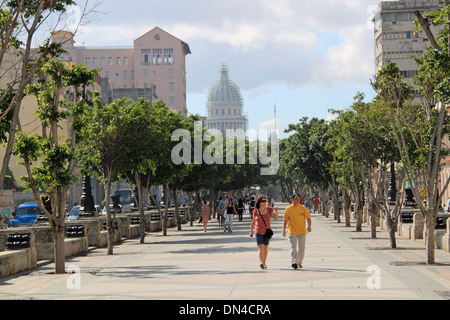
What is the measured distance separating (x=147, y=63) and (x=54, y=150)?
11486cm

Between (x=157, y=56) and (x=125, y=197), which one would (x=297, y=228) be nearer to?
(x=125, y=197)

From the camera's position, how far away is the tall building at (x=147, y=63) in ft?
429

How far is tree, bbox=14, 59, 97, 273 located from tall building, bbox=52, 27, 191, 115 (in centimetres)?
11046

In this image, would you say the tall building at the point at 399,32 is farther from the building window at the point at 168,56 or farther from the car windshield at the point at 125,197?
the car windshield at the point at 125,197

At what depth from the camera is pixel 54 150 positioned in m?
17.7

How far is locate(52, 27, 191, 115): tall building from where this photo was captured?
130875mm

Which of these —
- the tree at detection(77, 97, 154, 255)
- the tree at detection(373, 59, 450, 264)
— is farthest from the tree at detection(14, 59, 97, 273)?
the tree at detection(373, 59, 450, 264)

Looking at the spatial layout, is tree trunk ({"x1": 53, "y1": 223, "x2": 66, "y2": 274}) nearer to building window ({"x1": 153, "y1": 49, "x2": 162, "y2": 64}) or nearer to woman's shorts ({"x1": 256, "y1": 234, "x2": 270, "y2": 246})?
woman's shorts ({"x1": 256, "y1": 234, "x2": 270, "y2": 246})
